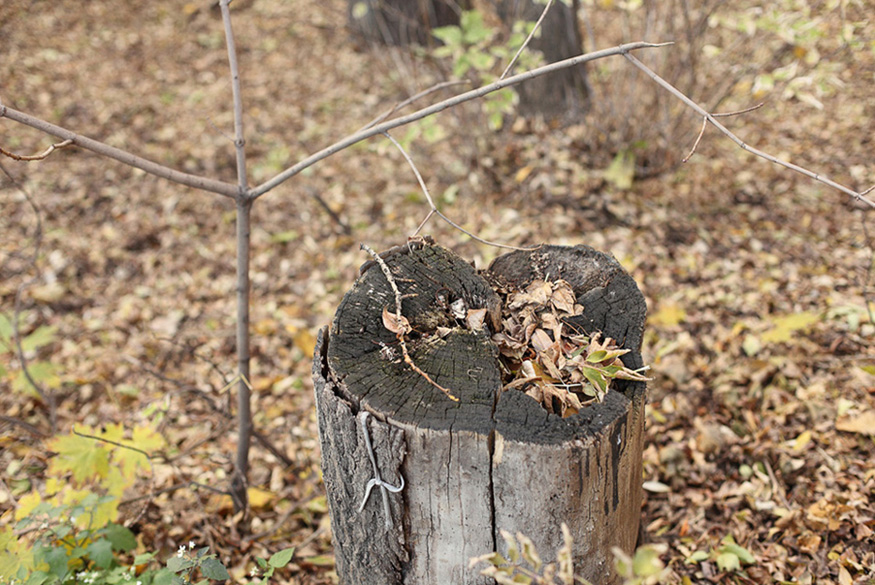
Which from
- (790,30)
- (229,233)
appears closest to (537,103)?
(790,30)

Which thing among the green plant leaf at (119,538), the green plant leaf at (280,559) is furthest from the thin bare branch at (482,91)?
the green plant leaf at (119,538)

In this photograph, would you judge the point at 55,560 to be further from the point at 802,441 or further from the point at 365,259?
the point at 802,441

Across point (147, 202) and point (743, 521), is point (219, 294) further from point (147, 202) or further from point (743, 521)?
point (743, 521)

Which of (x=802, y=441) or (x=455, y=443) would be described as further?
(x=802, y=441)

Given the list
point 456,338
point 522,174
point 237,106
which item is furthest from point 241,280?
point 522,174

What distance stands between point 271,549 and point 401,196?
9.81ft

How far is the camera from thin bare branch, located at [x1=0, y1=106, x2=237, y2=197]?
154 centimetres

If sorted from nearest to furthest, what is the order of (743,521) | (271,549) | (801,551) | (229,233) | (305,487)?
(801,551) < (743,521) < (271,549) < (305,487) < (229,233)

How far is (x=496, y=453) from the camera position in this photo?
1.43 meters

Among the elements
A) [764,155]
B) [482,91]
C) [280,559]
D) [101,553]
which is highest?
[482,91]

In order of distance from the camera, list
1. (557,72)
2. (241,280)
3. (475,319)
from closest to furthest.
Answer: (475,319), (241,280), (557,72)

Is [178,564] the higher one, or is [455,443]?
[455,443]

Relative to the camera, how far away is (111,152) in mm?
1718

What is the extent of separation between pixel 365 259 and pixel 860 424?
3132mm
